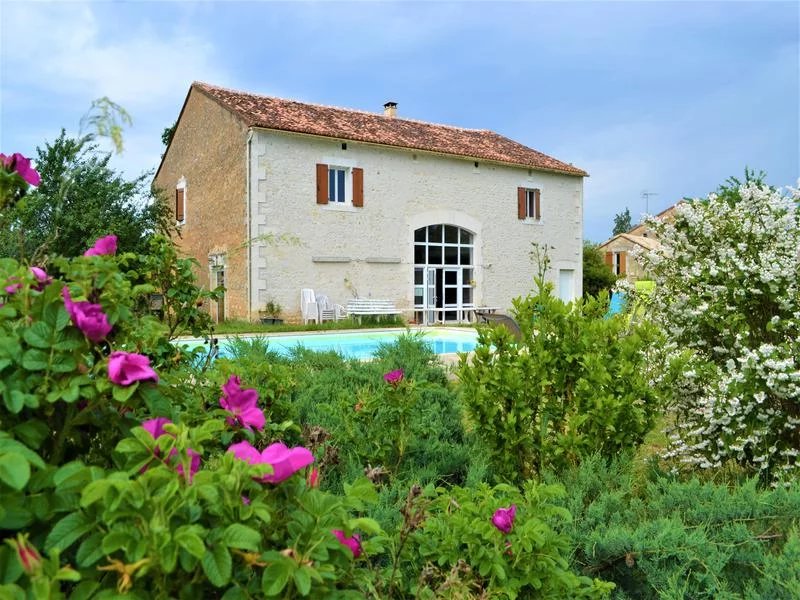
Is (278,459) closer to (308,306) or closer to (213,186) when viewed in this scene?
(308,306)

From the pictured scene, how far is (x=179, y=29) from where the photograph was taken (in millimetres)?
4117

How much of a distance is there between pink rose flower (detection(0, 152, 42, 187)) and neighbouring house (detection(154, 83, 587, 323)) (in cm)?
1571

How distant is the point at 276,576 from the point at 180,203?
23554 millimetres

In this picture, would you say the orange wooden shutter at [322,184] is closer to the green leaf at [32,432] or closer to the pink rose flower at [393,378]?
the pink rose flower at [393,378]

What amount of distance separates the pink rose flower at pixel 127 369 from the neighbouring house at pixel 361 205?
16451mm

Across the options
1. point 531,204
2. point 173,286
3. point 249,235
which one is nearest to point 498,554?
point 173,286

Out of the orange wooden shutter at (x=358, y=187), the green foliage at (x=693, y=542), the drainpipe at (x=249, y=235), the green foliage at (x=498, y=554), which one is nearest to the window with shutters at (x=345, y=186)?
the orange wooden shutter at (x=358, y=187)

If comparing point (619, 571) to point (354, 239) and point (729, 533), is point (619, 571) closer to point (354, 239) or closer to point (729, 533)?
point (729, 533)

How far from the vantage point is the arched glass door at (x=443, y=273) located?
20891 mm

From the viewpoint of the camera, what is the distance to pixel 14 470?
92cm

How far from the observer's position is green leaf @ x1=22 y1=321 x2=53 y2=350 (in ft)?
3.58

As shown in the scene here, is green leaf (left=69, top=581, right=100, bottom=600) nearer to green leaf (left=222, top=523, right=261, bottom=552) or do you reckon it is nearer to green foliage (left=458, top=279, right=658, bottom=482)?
green leaf (left=222, top=523, right=261, bottom=552)

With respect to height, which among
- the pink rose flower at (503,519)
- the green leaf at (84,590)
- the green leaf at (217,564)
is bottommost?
the pink rose flower at (503,519)

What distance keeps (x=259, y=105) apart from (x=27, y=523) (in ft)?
64.8
